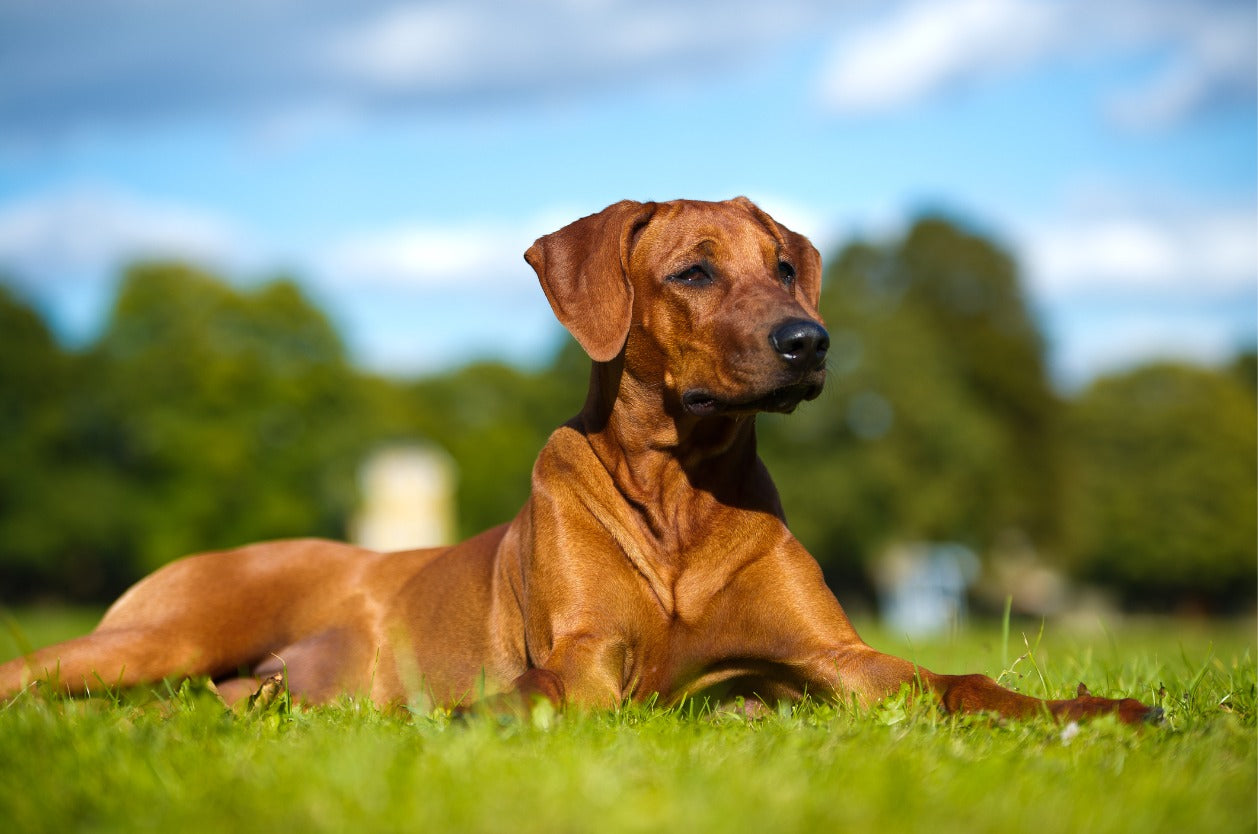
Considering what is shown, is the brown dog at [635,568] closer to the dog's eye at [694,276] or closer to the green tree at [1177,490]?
the dog's eye at [694,276]

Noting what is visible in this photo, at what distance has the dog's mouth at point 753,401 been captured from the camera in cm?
514

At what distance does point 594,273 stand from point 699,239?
505 millimetres

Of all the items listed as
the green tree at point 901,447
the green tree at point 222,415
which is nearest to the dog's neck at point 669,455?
the green tree at point 901,447

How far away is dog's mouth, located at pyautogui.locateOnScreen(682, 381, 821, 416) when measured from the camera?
5145mm

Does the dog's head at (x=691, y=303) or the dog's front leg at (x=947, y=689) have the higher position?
the dog's head at (x=691, y=303)

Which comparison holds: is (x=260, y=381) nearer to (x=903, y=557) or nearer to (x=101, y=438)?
(x=101, y=438)

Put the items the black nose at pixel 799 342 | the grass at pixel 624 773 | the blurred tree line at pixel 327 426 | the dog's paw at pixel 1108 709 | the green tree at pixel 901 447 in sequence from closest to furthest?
the grass at pixel 624 773, the dog's paw at pixel 1108 709, the black nose at pixel 799 342, the green tree at pixel 901 447, the blurred tree line at pixel 327 426

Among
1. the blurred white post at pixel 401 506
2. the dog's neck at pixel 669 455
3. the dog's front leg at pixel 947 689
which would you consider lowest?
the blurred white post at pixel 401 506

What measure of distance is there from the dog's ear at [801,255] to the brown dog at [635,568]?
0.01 m

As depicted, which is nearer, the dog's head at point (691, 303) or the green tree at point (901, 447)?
the dog's head at point (691, 303)

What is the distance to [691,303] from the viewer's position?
18.1 ft

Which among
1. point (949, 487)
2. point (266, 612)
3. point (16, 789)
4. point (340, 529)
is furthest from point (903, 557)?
point (16, 789)

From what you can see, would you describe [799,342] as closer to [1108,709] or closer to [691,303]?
[691,303]

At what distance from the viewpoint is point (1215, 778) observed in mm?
3221
